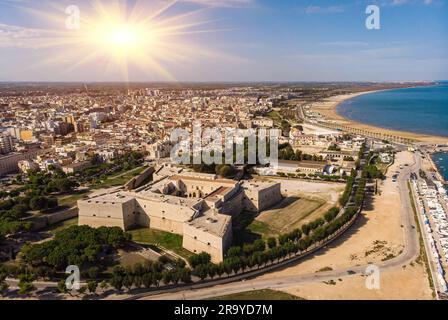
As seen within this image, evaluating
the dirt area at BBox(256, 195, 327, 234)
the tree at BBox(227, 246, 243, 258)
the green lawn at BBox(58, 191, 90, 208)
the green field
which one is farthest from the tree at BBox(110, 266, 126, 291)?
the green field

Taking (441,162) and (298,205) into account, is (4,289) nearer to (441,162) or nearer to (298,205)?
(298,205)

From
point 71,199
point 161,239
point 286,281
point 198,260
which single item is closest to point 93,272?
point 198,260

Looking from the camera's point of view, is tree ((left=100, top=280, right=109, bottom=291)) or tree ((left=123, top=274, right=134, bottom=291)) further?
tree ((left=100, top=280, right=109, bottom=291))

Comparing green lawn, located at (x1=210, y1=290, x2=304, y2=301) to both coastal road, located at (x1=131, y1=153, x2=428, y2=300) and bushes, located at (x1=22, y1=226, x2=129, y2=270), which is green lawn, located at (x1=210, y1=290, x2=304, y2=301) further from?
bushes, located at (x1=22, y1=226, x2=129, y2=270)

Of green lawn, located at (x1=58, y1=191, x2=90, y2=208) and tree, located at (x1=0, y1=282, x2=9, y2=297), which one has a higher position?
green lawn, located at (x1=58, y1=191, x2=90, y2=208)
